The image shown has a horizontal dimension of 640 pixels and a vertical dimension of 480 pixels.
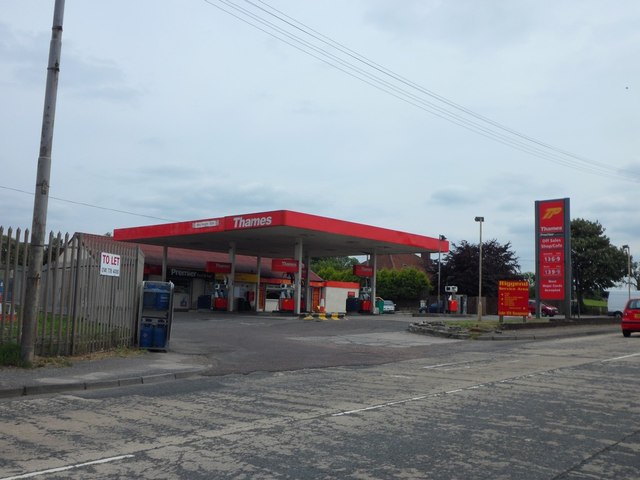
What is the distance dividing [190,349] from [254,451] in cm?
1132

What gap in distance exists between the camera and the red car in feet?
84.0

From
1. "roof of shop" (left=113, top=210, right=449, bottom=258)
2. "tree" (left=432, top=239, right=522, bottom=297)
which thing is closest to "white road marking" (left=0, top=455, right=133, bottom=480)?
"roof of shop" (left=113, top=210, right=449, bottom=258)

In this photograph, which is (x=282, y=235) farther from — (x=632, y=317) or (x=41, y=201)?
(x=41, y=201)

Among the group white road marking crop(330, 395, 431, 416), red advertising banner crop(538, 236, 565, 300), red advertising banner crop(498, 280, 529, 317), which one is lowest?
white road marking crop(330, 395, 431, 416)

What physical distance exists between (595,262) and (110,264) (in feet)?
212

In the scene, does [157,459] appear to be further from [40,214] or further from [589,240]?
[589,240]

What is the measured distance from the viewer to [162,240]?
4350cm

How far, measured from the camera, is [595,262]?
6800 centimetres

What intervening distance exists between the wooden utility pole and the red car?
2349 centimetres

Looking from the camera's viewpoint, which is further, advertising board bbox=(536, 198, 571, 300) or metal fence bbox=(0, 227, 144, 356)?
advertising board bbox=(536, 198, 571, 300)

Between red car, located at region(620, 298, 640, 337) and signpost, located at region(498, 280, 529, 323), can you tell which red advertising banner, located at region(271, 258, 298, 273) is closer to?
signpost, located at region(498, 280, 529, 323)

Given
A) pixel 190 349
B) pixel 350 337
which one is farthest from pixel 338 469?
pixel 350 337

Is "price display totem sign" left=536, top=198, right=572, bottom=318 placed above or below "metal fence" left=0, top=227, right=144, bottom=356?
above

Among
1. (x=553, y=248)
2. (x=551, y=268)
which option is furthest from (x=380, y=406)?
(x=553, y=248)
